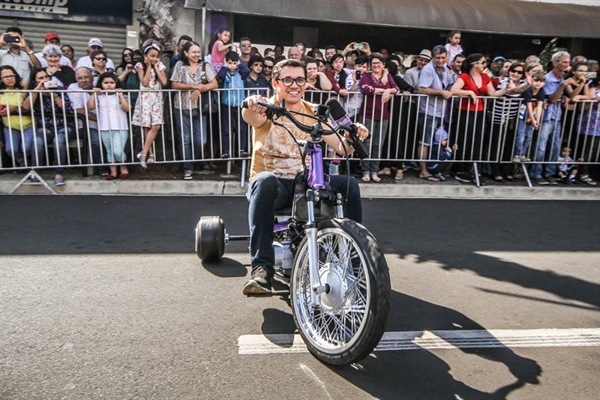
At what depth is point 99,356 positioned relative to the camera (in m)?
3.56

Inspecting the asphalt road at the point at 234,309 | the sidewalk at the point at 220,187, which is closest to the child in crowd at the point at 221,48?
the sidewalk at the point at 220,187

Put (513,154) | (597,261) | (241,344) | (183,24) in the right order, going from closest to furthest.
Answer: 1. (241,344)
2. (597,261)
3. (513,154)
4. (183,24)

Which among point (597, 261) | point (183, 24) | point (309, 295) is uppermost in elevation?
point (183, 24)

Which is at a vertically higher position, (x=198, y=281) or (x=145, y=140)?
(x=145, y=140)

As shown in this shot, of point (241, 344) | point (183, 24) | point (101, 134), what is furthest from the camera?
point (183, 24)

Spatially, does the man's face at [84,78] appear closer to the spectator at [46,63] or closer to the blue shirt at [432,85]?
the spectator at [46,63]

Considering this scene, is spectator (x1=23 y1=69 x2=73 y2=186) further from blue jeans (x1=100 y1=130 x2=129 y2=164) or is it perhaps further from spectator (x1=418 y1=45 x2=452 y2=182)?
spectator (x1=418 y1=45 x2=452 y2=182)

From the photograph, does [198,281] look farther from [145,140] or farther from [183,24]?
[183,24]

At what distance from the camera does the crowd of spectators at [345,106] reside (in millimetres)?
8531

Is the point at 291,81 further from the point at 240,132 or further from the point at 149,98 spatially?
the point at 149,98

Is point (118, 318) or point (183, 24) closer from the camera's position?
point (118, 318)

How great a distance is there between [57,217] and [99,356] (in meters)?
3.78

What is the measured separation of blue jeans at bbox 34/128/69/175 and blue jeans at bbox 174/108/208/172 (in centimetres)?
157

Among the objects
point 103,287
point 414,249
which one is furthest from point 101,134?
point 414,249
